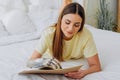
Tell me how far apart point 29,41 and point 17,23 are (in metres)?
0.30

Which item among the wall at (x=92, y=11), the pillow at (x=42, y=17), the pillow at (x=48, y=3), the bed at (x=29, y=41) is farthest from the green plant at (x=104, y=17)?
the pillow at (x=42, y=17)

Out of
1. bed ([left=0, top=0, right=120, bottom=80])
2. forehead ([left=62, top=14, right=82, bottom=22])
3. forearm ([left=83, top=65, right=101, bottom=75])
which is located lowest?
forearm ([left=83, top=65, right=101, bottom=75])

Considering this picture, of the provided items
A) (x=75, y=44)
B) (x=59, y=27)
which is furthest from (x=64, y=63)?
(x=59, y=27)

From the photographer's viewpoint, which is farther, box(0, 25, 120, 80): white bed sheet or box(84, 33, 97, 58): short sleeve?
box(84, 33, 97, 58): short sleeve

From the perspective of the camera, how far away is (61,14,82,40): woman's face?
4.84ft

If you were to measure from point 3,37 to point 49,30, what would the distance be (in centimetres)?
76

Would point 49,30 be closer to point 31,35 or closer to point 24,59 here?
point 24,59

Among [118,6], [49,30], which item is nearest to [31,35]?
[49,30]

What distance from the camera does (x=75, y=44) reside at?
64.3 inches

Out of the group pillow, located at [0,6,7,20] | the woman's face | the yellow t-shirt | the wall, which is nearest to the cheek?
the woman's face

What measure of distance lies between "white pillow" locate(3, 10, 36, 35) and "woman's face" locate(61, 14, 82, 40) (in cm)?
98

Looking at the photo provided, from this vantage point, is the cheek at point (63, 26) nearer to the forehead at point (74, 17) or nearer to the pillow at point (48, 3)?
the forehead at point (74, 17)

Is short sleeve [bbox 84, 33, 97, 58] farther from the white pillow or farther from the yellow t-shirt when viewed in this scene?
the white pillow

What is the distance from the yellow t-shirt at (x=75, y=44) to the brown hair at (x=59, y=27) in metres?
0.03
